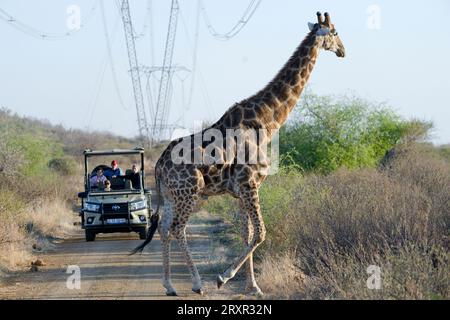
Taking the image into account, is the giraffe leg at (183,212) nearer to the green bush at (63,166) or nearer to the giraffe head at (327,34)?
the giraffe head at (327,34)

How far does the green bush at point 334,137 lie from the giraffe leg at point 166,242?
14742mm

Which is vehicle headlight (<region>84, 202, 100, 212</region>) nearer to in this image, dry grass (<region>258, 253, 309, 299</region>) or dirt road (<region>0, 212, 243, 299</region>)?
dirt road (<region>0, 212, 243, 299</region>)

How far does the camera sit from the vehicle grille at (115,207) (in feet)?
65.8

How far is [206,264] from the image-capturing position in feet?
49.9

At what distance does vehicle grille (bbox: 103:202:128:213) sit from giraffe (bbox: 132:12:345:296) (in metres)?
7.20

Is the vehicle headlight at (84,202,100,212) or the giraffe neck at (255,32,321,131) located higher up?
the giraffe neck at (255,32,321,131)

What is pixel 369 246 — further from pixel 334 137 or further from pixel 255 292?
pixel 334 137

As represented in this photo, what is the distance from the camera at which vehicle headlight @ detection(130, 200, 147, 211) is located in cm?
2017

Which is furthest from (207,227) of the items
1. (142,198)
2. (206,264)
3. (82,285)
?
(82,285)

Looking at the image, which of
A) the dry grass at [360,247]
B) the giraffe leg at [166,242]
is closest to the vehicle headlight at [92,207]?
the dry grass at [360,247]

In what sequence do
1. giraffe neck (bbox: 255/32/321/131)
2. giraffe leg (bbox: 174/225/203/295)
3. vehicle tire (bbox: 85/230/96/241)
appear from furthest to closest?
vehicle tire (bbox: 85/230/96/241)
giraffe neck (bbox: 255/32/321/131)
giraffe leg (bbox: 174/225/203/295)

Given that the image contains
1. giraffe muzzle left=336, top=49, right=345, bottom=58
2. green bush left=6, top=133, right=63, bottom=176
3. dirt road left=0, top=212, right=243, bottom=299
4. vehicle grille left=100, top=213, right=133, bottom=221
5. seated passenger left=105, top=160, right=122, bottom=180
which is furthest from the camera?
green bush left=6, top=133, right=63, bottom=176

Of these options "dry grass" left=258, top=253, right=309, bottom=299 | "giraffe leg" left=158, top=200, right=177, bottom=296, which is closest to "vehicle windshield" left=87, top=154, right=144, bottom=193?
"dry grass" left=258, top=253, right=309, bottom=299

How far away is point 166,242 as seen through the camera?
1253cm
